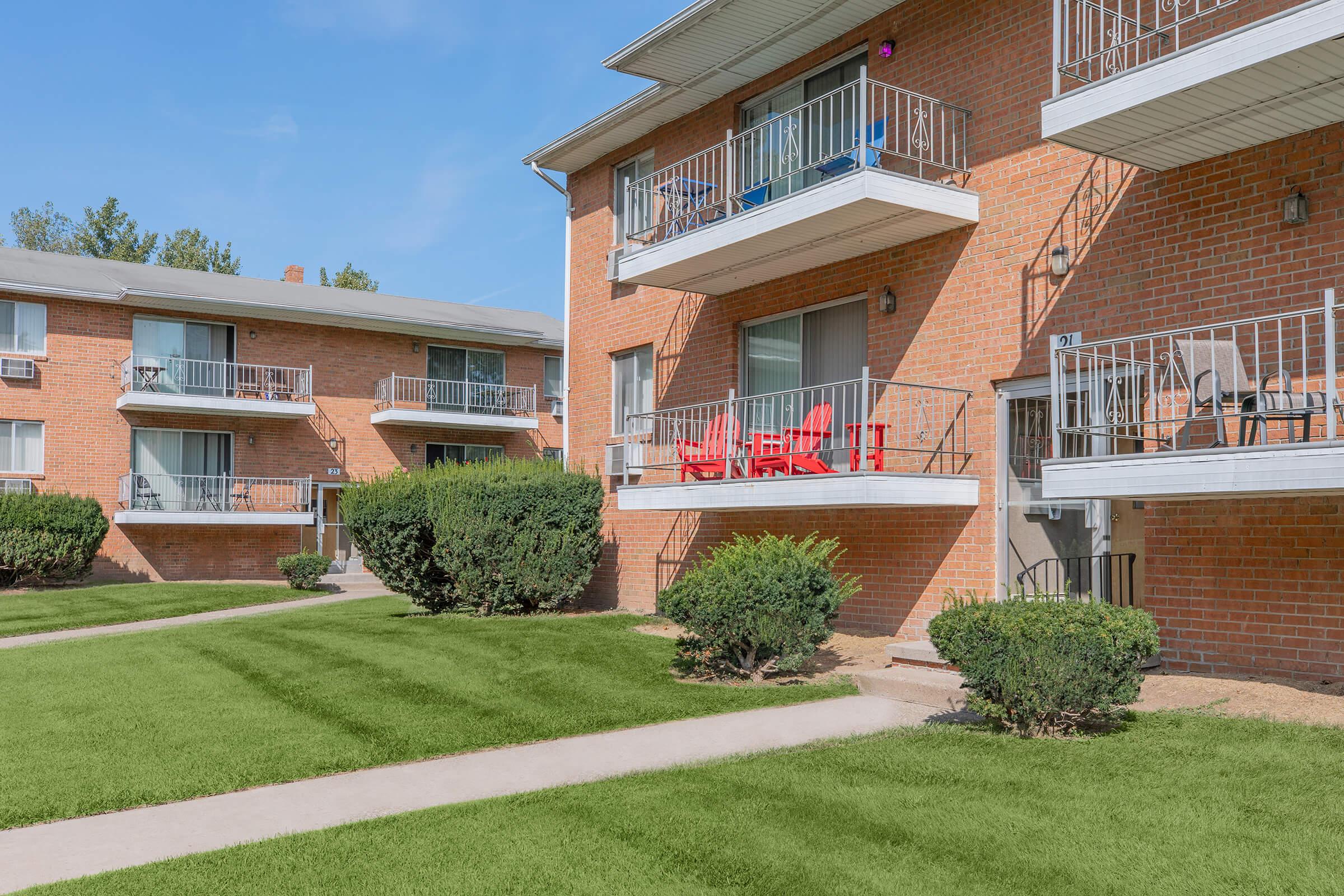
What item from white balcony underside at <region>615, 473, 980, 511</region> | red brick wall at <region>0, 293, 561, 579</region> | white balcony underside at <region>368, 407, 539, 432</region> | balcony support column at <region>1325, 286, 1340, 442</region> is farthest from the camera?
white balcony underside at <region>368, 407, 539, 432</region>

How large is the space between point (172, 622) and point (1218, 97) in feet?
53.0

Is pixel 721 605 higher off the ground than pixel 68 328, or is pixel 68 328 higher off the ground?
pixel 68 328

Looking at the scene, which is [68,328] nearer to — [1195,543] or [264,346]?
[264,346]

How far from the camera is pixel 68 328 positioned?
26.5m

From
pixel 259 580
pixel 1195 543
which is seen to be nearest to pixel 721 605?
pixel 1195 543

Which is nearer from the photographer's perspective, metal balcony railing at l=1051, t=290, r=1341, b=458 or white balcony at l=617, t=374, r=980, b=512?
metal balcony railing at l=1051, t=290, r=1341, b=458

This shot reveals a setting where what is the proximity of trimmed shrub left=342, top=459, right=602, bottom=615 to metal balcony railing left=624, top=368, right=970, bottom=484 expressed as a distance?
1.48 m

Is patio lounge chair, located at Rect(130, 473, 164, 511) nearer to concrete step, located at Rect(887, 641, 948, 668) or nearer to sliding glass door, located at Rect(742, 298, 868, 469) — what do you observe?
sliding glass door, located at Rect(742, 298, 868, 469)

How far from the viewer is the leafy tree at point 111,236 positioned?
52281 millimetres

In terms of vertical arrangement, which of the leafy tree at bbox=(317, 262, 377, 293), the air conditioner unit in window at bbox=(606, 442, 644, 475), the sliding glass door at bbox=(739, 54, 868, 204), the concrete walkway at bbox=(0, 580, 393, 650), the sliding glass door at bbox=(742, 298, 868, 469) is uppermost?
the leafy tree at bbox=(317, 262, 377, 293)

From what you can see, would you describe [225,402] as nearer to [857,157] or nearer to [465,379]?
[465,379]

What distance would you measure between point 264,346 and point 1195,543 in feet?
82.4

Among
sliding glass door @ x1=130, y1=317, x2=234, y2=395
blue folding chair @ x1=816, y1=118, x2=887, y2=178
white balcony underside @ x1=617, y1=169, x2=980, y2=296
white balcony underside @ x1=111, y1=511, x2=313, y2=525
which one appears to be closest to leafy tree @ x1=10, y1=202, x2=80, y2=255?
sliding glass door @ x1=130, y1=317, x2=234, y2=395

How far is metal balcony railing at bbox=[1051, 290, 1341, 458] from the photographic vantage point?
7945 millimetres
